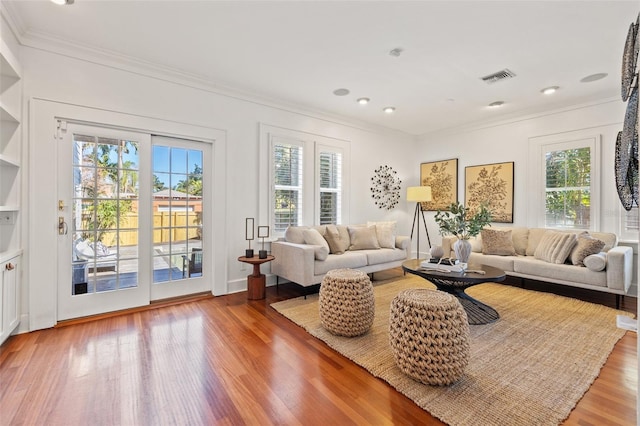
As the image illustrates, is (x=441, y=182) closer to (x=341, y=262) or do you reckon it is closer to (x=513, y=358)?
(x=341, y=262)

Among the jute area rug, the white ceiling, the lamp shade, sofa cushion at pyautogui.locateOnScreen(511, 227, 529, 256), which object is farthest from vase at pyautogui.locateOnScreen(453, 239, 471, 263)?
the lamp shade

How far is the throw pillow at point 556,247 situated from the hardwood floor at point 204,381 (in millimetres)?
1355

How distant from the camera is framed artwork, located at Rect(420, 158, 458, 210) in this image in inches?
227

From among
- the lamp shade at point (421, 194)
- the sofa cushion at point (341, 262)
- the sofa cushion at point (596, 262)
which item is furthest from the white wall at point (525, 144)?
the sofa cushion at point (341, 262)

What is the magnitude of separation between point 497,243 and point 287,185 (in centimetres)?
326

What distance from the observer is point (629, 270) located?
3510 mm

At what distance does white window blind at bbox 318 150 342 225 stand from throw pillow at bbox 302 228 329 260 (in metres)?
1.02

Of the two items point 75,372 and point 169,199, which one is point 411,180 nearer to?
point 169,199

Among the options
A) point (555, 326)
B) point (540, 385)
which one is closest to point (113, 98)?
→ point (540, 385)

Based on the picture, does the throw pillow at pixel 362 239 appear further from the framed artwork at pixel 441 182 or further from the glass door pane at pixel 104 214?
the glass door pane at pixel 104 214

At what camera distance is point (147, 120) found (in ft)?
10.9

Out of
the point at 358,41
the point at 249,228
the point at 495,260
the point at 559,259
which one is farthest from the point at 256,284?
the point at 559,259

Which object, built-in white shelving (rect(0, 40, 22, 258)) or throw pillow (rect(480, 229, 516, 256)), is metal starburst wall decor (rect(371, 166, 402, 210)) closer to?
throw pillow (rect(480, 229, 516, 256))

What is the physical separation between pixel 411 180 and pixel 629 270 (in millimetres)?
3647
